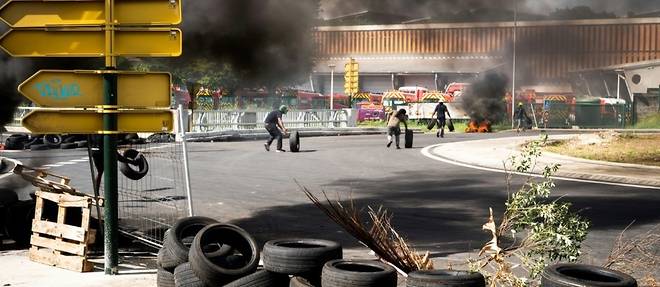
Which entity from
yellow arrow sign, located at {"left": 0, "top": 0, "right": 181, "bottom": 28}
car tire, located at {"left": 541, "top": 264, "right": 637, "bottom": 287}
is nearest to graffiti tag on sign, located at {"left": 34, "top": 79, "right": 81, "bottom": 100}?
yellow arrow sign, located at {"left": 0, "top": 0, "right": 181, "bottom": 28}

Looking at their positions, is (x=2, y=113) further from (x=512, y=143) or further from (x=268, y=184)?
(x=512, y=143)

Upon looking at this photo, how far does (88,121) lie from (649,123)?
43317 mm

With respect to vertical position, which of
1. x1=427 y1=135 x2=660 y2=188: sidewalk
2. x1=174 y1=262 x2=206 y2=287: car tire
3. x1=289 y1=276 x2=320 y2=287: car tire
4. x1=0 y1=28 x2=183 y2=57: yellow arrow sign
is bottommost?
x1=427 y1=135 x2=660 y2=188: sidewalk

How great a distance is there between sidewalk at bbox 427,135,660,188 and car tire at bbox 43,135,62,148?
12.1 metres

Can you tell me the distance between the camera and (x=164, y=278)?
6789 mm

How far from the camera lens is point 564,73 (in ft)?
134

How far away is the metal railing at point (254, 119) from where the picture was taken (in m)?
33.9

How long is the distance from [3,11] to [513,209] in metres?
5.16

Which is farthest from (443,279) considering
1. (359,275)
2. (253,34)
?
(253,34)

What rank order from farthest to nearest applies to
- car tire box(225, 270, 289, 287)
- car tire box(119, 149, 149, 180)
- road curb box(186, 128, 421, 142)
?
1. road curb box(186, 128, 421, 142)
2. car tire box(119, 149, 149, 180)
3. car tire box(225, 270, 289, 287)

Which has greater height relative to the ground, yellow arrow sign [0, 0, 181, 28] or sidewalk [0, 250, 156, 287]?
yellow arrow sign [0, 0, 181, 28]

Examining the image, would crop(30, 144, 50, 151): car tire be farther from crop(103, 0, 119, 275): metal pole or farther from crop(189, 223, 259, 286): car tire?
crop(189, 223, 259, 286): car tire

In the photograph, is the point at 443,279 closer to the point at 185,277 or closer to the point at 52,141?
the point at 185,277

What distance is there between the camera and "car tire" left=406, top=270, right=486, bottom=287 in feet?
17.5
